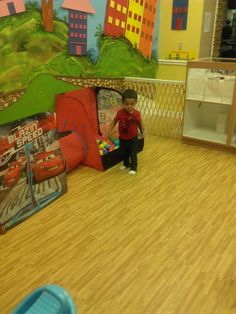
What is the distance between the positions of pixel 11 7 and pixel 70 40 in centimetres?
74

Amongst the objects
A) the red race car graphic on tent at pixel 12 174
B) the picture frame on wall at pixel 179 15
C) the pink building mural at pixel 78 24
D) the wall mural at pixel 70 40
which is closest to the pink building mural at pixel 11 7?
the wall mural at pixel 70 40

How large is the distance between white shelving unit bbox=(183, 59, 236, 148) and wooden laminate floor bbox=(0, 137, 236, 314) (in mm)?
753

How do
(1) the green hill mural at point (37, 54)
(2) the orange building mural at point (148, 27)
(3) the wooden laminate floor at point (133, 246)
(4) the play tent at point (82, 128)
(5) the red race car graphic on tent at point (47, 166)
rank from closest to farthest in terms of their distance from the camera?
(3) the wooden laminate floor at point (133, 246) < (5) the red race car graphic on tent at point (47, 166) < (1) the green hill mural at point (37, 54) < (4) the play tent at point (82, 128) < (2) the orange building mural at point (148, 27)

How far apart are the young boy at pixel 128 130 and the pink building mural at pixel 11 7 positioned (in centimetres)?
107

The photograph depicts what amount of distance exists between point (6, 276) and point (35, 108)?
1.61 meters

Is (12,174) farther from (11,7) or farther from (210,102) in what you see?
(210,102)

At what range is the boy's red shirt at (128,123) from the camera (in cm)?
281

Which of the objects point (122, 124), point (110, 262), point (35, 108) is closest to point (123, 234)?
point (110, 262)

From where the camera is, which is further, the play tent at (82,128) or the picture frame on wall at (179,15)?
the picture frame on wall at (179,15)

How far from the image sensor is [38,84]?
111 inches

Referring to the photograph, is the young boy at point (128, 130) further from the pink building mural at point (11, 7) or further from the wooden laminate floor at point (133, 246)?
the pink building mural at point (11, 7)

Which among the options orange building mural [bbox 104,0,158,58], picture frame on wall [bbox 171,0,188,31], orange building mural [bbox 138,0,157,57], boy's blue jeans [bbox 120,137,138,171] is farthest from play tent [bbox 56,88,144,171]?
picture frame on wall [bbox 171,0,188,31]

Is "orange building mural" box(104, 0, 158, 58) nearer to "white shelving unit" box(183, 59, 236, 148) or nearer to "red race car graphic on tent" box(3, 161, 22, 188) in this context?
"white shelving unit" box(183, 59, 236, 148)

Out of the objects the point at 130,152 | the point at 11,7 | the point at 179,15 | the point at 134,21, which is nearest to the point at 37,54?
the point at 11,7
